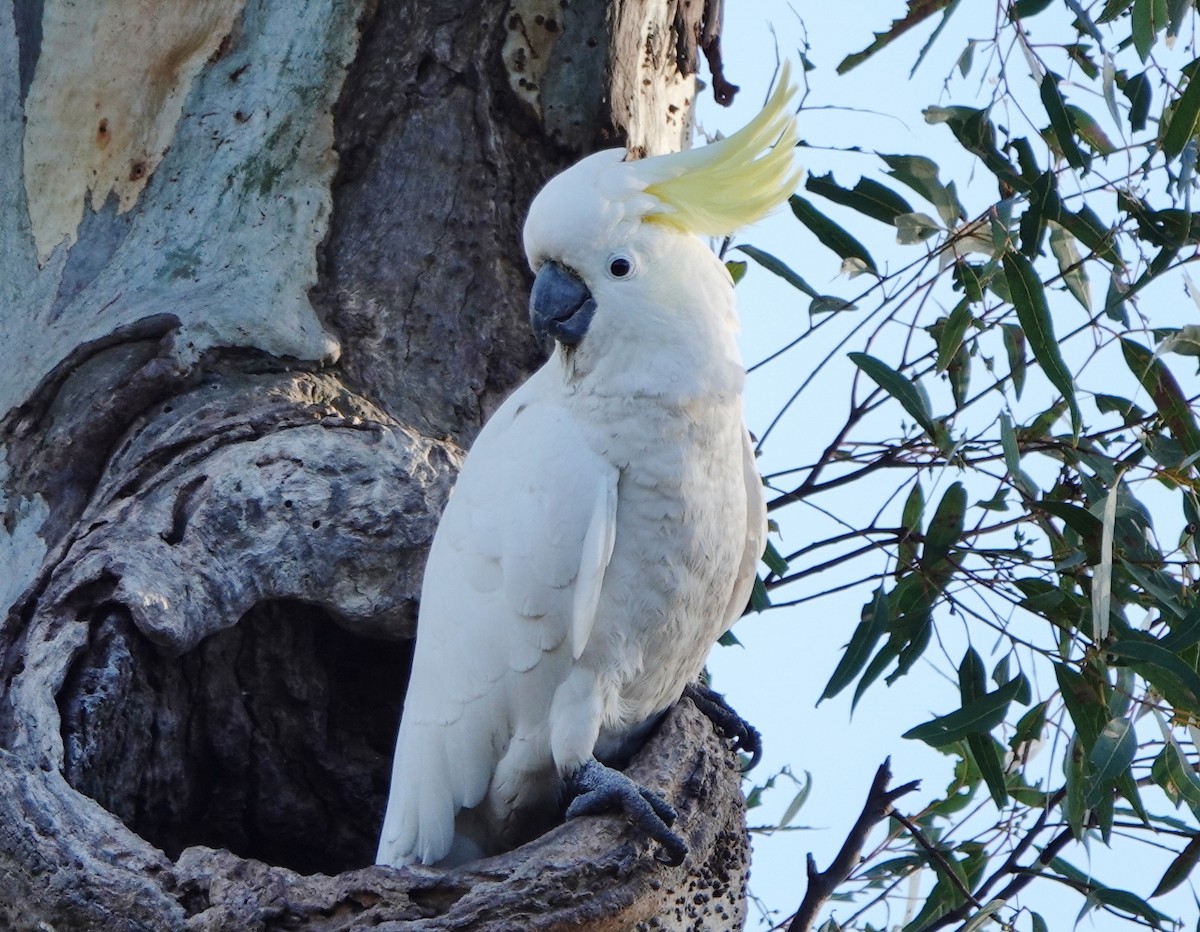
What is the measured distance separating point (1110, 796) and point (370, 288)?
1.49 metres

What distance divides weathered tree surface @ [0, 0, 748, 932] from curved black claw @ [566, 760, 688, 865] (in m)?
0.05

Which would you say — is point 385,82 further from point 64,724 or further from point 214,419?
point 64,724

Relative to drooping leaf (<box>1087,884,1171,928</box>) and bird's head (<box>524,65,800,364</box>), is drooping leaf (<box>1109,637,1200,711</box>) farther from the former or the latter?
bird's head (<box>524,65,800,364</box>)

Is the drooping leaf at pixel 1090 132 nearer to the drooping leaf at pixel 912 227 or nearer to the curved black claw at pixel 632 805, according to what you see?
the drooping leaf at pixel 912 227

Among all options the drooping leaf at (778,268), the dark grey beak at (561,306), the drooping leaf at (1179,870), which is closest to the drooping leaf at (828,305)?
the drooping leaf at (778,268)

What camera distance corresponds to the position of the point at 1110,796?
2.19 meters

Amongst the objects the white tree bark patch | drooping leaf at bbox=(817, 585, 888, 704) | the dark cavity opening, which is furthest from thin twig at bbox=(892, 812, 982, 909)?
the white tree bark patch

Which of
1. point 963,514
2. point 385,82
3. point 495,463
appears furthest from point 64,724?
point 963,514

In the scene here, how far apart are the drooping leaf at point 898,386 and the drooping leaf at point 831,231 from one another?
8.7 inches

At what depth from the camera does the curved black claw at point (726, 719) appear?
2236mm

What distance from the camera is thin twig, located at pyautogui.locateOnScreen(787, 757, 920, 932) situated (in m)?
2.21

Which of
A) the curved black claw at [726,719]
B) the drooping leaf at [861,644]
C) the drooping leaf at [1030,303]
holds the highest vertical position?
the drooping leaf at [1030,303]

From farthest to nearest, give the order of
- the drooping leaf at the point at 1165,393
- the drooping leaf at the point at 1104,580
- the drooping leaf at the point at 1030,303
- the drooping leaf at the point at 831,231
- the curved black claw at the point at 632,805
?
the drooping leaf at the point at 831,231 → the drooping leaf at the point at 1165,393 → the drooping leaf at the point at 1030,303 → the drooping leaf at the point at 1104,580 → the curved black claw at the point at 632,805

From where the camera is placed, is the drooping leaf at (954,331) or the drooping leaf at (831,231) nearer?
the drooping leaf at (954,331)
